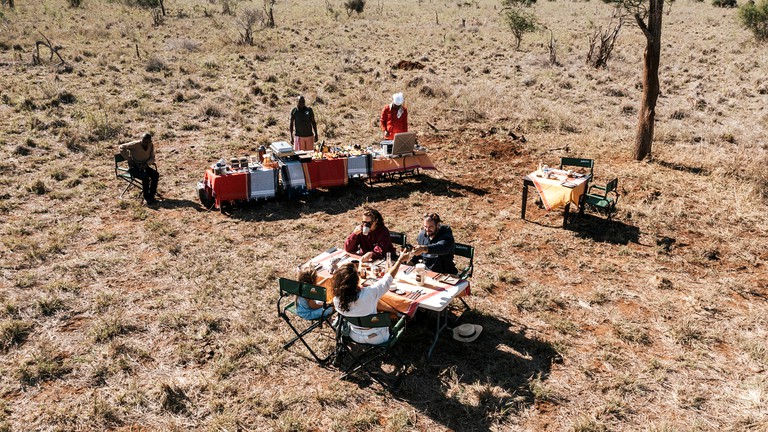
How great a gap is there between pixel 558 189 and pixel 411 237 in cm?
296

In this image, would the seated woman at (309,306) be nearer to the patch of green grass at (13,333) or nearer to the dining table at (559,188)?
the patch of green grass at (13,333)

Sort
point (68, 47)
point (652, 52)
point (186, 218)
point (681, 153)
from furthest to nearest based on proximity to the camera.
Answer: point (68, 47) < point (681, 153) < point (652, 52) < point (186, 218)

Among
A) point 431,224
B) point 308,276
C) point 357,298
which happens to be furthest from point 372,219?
point 357,298

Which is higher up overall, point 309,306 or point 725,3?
point 725,3

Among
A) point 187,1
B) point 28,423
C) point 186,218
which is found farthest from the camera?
point 187,1

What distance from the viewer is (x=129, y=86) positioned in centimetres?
2123

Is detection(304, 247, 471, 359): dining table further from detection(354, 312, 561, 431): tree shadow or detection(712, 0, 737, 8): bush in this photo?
detection(712, 0, 737, 8): bush

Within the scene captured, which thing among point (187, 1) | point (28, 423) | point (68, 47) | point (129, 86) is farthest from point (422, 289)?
point (187, 1)

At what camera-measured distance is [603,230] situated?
10398 mm

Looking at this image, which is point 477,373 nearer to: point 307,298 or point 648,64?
point 307,298

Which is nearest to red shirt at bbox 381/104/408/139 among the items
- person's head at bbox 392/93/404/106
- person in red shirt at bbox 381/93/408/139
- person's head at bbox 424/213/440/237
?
person in red shirt at bbox 381/93/408/139

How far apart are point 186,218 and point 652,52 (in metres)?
11.9

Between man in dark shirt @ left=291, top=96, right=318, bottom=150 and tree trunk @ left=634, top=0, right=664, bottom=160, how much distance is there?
8.39 m

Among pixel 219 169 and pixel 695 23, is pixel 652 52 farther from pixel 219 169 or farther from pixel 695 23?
A: pixel 695 23
